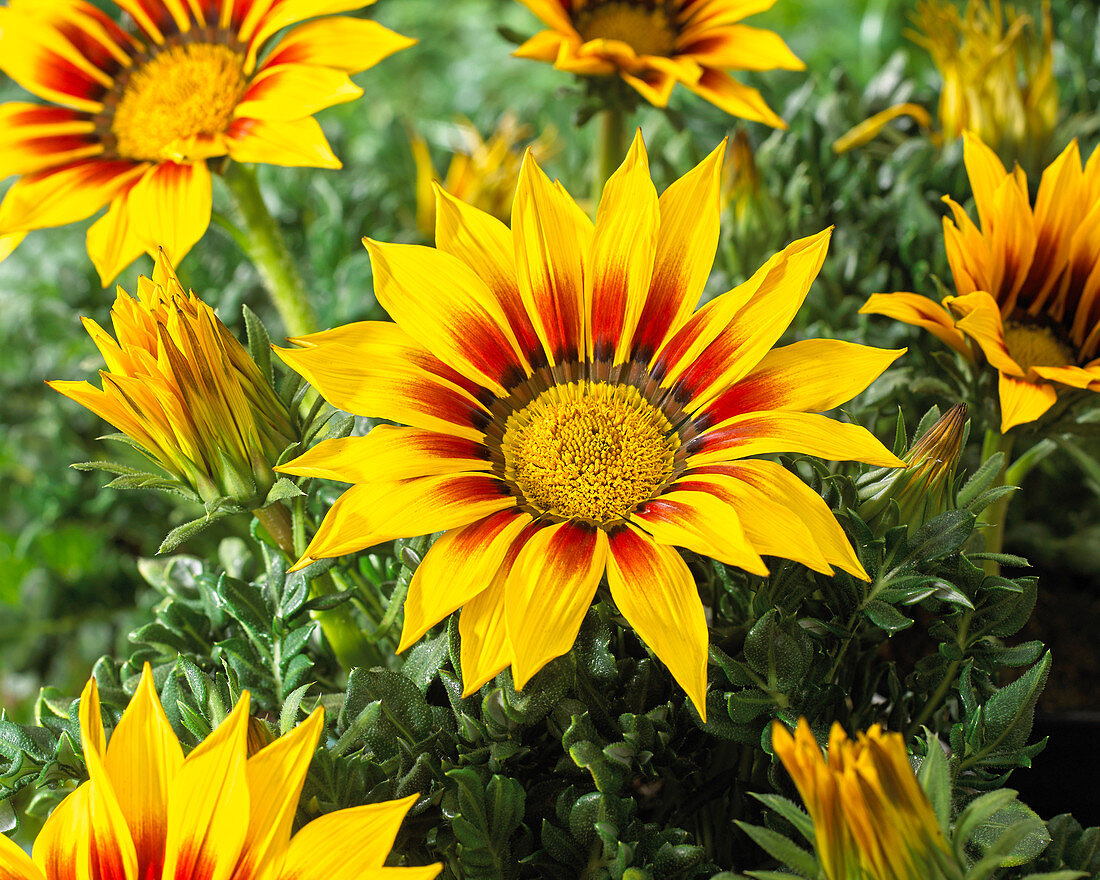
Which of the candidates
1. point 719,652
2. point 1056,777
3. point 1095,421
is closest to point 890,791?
point 719,652

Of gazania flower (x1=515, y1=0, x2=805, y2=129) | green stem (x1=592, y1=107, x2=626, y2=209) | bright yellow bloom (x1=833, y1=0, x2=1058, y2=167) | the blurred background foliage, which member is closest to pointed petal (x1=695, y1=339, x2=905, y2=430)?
the blurred background foliage

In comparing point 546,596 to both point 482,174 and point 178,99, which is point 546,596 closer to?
point 178,99

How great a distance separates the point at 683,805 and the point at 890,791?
8.9 inches

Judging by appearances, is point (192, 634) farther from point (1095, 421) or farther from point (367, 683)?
point (1095, 421)

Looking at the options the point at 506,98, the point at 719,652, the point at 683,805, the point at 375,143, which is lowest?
the point at 683,805

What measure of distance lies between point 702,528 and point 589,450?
14 centimetres

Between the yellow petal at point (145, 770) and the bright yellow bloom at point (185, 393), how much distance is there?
0.47 feet

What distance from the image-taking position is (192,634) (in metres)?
0.72

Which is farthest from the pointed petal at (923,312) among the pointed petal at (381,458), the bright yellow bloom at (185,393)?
the bright yellow bloom at (185,393)

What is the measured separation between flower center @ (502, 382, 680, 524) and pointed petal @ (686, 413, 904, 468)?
6 centimetres

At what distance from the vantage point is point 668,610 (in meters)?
0.50

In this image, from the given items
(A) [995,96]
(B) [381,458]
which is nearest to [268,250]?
(B) [381,458]

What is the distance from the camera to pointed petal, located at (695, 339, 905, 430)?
559 mm

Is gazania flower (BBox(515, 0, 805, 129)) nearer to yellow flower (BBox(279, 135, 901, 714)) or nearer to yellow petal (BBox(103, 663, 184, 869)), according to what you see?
yellow flower (BBox(279, 135, 901, 714))
